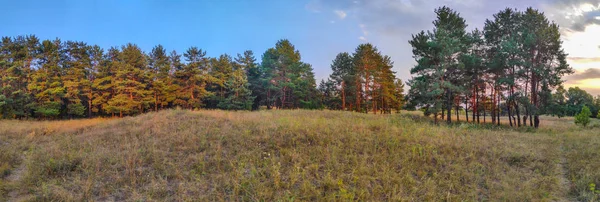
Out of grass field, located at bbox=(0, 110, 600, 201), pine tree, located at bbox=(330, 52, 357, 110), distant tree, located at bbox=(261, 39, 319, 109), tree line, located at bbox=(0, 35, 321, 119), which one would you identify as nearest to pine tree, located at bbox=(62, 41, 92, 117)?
tree line, located at bbox=(0, 35, 321, 119)

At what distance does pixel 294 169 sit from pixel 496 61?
2508 centimetres

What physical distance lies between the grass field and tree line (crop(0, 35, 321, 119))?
25.8m

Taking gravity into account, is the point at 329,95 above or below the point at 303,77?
below

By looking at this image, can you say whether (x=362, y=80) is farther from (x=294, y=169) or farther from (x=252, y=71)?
(x=294, y=169)

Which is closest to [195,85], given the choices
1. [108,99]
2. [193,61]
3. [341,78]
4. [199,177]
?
[193,61]

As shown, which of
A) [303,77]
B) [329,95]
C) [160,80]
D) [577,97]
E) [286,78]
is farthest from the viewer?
[577,97]

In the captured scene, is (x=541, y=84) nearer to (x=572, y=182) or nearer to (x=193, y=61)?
(x=572, y=182)

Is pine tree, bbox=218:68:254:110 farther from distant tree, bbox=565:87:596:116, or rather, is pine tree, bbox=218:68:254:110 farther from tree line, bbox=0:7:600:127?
distant tree, bbox=565:87:596:116

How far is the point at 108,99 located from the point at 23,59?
9.55m

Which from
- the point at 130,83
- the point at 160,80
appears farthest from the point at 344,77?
the point at 130,83

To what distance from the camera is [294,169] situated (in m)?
5.74

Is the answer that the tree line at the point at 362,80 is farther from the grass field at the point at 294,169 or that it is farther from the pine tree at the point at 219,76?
the grass field at the point at 294,169

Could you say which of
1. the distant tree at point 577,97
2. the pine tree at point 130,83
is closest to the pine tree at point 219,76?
the pine tree at point 130,83

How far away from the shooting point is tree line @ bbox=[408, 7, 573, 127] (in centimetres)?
2069
